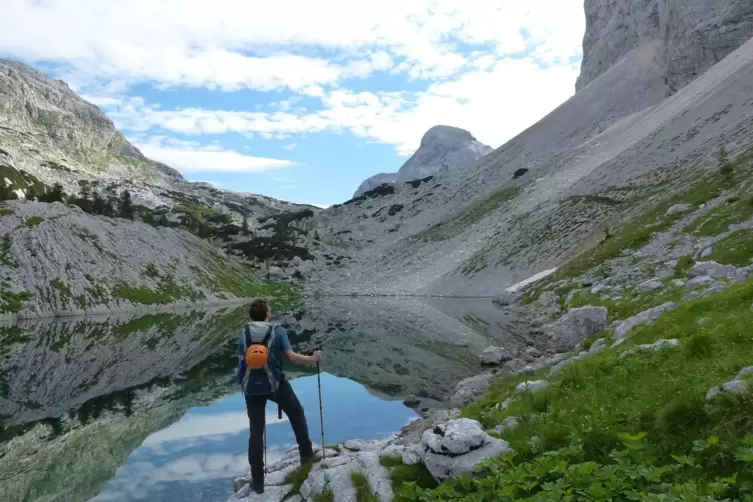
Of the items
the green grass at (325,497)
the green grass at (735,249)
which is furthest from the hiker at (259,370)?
the green grass at (735,249)

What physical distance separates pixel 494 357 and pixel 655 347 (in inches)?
719

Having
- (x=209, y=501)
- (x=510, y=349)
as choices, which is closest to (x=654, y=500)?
(x=209, y=501)

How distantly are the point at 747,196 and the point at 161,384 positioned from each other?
1968 inches

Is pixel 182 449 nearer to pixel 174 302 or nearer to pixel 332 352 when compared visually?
pixel 332 352

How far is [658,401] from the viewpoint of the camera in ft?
29.8

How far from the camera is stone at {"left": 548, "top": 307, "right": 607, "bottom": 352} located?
29.0 metres

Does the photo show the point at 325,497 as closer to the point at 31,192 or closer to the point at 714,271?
the point at 714,271

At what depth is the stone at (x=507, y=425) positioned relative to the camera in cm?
1083

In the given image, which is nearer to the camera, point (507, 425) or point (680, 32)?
point (507, 425)

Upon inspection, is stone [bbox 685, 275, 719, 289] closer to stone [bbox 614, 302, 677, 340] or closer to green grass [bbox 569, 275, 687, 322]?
green grass [bbox 569, 275, 687, 322]

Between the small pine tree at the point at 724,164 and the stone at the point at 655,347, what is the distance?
53.9 metres

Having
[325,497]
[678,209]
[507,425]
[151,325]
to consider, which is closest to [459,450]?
[507,425]

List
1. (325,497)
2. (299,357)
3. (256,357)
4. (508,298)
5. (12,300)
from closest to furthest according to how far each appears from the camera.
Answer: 1. (325,497)
2. (256,357)
3. (299,357)
4. (508,298)
5. (12,300)

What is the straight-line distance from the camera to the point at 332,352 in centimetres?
4006
